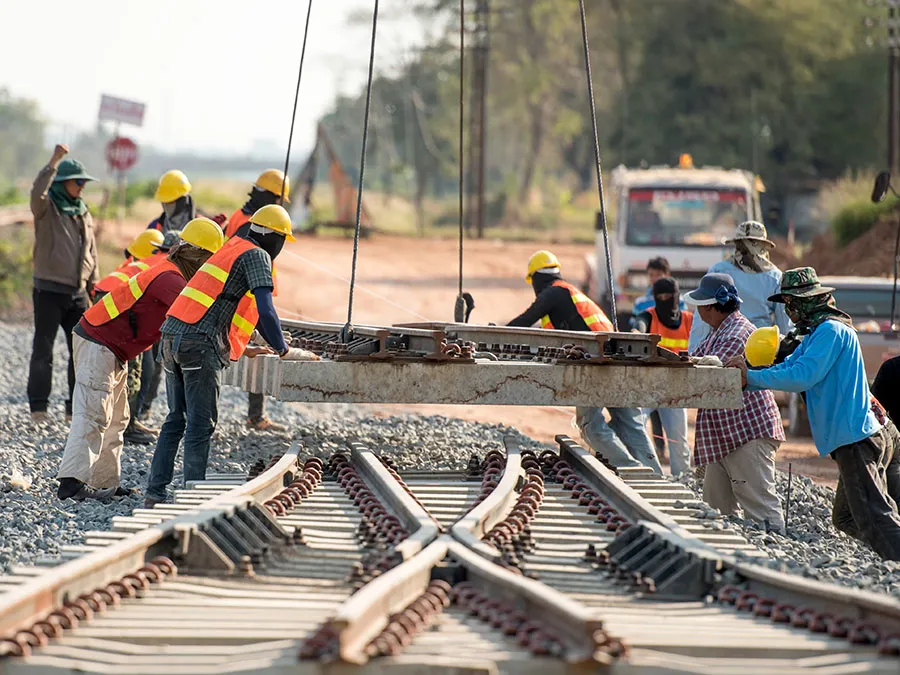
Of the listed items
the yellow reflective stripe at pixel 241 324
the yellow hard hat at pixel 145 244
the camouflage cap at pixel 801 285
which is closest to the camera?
the camouflage cap at pixel 801 285

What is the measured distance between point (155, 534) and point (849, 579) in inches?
133

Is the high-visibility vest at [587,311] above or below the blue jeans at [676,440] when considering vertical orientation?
above

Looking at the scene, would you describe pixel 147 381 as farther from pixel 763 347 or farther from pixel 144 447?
pixel 763 347

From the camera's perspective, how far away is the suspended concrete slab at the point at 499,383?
8.60 m

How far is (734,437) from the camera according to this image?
9.25 metres

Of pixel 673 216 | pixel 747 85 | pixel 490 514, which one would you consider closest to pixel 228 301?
pixel 490 514

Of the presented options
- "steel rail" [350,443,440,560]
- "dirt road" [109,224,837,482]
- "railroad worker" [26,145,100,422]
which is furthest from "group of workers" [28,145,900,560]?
"dirt road" [109,224,837,482]

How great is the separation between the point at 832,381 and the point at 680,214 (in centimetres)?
1475

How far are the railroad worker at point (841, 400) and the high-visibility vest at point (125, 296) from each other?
3.84 metres

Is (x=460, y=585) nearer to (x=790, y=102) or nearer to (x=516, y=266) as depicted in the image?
(x=516, y=266)

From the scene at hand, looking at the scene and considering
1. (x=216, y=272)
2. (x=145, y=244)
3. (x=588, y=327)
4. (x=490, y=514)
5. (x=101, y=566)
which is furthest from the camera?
A: (x=145, y=244)

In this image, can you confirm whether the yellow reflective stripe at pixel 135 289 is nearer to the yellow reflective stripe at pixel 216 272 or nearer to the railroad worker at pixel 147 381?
the yellow reflective stripe at pixel 216 272

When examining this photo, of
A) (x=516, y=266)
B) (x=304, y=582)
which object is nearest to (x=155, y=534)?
(x=304, y=582)

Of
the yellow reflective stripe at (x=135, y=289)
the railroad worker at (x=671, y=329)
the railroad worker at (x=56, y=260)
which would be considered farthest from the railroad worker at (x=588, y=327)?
the railroad worker at (x=56, y=260)
